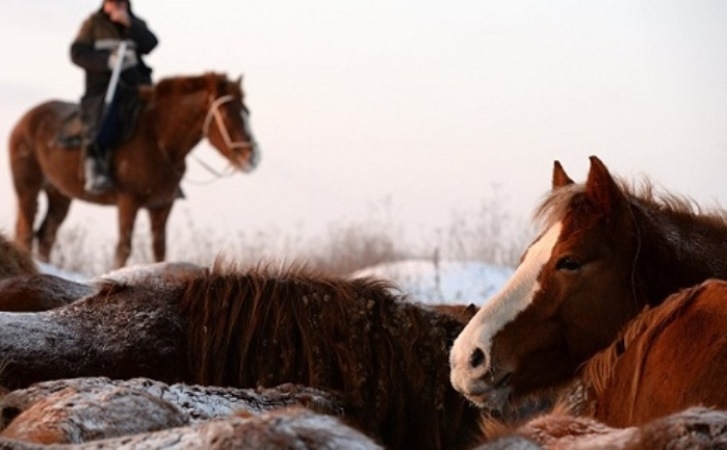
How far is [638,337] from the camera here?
414 cm

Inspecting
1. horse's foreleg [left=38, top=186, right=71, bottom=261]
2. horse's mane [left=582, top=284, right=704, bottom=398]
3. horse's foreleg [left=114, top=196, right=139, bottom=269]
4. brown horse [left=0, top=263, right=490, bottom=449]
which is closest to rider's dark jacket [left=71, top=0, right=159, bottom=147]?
horse's foreleg [left=114, top=196, right=139, bottom=269]

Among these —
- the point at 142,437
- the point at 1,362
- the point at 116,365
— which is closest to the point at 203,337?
the point at 116,365

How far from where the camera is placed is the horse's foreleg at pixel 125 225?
1541cm

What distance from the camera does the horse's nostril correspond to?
4578 millimetres

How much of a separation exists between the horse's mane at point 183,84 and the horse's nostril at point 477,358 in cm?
1178

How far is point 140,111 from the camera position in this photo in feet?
53.1

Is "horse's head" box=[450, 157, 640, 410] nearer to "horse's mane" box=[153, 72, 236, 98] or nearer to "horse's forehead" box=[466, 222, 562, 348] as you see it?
"horse's forehead" box=[466, 222, 562, 348]

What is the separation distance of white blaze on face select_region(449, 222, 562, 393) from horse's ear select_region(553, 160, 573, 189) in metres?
0.52

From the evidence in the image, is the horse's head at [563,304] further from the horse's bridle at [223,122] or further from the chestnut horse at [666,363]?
the horse's bridle at [223,122]

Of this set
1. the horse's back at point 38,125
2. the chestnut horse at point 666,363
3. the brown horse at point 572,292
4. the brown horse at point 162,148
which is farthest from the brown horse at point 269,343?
the horse's back at point 38,125

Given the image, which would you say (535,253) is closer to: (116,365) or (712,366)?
(712,366)

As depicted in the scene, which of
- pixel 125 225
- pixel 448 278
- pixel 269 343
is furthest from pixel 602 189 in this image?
pixel 125 225

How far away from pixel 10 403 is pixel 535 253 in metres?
1.90

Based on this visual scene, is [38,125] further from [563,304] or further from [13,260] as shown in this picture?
[563,304]
